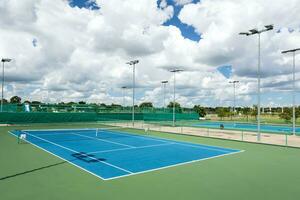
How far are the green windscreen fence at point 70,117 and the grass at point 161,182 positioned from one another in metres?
30.9

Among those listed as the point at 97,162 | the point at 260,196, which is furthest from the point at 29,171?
the point at 260,196

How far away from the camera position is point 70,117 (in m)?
49.4

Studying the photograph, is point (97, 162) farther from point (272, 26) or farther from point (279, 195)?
point (272, 26)

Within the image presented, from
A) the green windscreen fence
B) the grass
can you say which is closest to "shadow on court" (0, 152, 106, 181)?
the grass

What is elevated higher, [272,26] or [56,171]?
[272,26]

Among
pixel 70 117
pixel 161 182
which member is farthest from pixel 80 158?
pixel 70 117

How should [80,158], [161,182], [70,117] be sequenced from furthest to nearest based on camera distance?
1. [70,117]
2. [80,158]
3. [161,182]

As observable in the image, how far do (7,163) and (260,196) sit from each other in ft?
38.2

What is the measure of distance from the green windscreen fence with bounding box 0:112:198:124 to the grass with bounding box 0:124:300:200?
3090 cm

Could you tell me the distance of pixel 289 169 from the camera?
42.8 ft

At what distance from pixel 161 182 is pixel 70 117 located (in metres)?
41.8

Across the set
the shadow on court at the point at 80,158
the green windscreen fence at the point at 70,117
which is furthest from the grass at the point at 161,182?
the green windscreen fence at the point at 70,117

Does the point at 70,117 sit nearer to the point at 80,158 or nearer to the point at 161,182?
the point at 80,158

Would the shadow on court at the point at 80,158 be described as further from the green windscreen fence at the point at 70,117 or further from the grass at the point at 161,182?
the green windscreen fence at the point at 70,117
